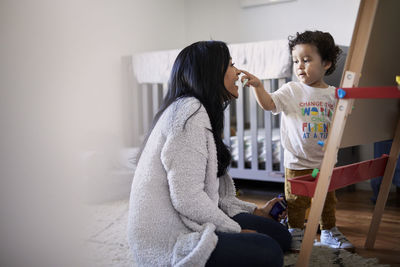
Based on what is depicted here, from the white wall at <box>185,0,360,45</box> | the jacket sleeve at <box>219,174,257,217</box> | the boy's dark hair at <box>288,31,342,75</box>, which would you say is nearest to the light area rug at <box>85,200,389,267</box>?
the jacket sleeve at <box>219,174,257,217</box>

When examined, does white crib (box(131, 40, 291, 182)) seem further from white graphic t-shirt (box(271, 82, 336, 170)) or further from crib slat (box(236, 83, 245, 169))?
white graphic t-shirt (box(271, 82, 336, 170))

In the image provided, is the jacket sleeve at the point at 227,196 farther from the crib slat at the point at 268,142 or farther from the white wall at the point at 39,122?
the crib slat at the point at 268,142

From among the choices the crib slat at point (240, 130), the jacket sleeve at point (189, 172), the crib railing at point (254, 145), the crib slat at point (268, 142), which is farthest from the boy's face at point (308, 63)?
the crib slat at point (240, 130)

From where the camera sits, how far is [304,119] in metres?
1.65

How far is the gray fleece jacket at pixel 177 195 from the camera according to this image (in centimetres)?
108

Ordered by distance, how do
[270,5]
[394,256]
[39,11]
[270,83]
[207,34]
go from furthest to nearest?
[207,34] → [270,5] → [270,83] → [394,256] → [39,11]

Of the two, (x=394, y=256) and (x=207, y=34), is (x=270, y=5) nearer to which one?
(x=207, y=34)

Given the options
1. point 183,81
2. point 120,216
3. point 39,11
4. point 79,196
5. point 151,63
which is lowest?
point 120,216

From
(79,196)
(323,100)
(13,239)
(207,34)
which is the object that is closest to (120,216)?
(79,196)

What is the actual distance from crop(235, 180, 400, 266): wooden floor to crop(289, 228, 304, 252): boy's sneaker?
0.23 m

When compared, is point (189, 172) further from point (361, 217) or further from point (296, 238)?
point (361, 217)

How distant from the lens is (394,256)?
5.22 feet

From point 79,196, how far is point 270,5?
2402mm

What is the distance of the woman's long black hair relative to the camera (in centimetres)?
121
